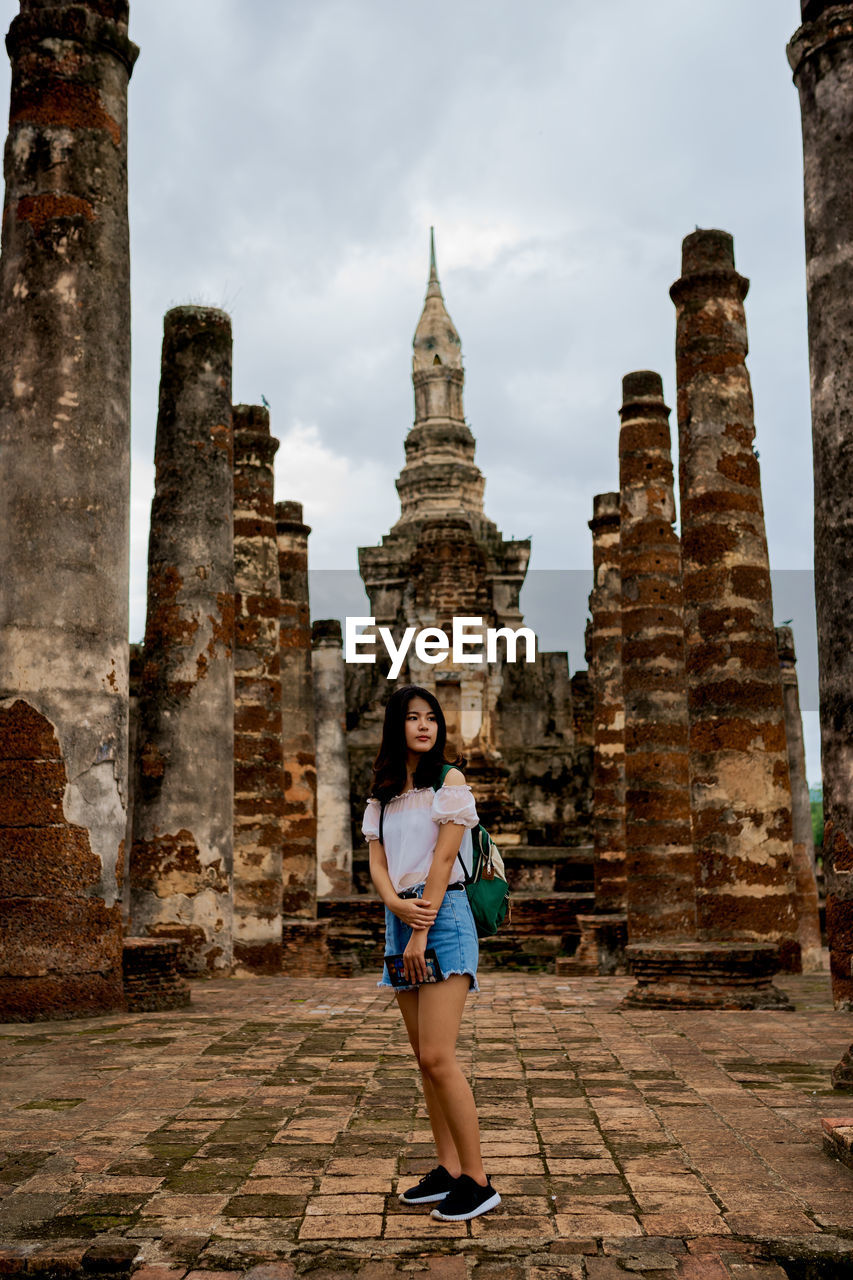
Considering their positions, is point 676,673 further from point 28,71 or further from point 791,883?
point 28,71

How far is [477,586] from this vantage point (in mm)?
27266

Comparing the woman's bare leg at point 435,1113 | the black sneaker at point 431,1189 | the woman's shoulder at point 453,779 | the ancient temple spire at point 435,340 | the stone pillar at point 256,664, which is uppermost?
the ancient temple spire at point 435,340

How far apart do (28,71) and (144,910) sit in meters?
5.95

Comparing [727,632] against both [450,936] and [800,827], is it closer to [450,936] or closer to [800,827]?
[450,936]

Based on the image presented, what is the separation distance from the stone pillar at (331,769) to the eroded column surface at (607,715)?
5.93m

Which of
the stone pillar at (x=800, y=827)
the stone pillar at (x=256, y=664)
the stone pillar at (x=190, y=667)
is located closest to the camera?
the stone pillar at (x=190, y=667)

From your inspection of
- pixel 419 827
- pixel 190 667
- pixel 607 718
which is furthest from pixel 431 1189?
pixel 607 718

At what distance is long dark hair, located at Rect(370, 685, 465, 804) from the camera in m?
3.80

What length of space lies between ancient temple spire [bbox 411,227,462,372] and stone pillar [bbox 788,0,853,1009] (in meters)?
29.2

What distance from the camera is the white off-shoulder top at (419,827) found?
3.62 meters

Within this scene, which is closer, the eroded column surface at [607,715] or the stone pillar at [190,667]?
the stone pillar at [190,667]

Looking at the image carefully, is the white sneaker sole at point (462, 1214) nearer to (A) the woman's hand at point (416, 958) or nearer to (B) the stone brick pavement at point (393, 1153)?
(B) the stone brick pavement at point (393, 1153)

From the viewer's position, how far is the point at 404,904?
357 centimetres

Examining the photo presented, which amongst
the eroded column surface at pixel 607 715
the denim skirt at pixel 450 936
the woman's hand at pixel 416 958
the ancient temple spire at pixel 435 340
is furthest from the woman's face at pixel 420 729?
the ancient temple spire at pixel 435 340
